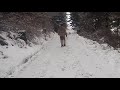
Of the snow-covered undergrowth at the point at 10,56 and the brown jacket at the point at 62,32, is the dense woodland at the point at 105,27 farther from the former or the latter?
the snow-covered undergrowth at the point at 10,56

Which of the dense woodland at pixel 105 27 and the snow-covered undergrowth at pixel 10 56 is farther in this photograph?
the dense woodland at pixel 105 27

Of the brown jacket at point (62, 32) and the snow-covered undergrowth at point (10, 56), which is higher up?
the brown jacket at point (62, 32)

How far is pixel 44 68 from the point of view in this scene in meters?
11.0

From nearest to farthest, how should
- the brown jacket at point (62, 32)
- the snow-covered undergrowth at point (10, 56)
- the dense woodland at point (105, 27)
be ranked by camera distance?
the snow-covered undergrowth at point (10, 56)
the dense woodland at point (105, 27)
the brown jacket at point (62, 32)

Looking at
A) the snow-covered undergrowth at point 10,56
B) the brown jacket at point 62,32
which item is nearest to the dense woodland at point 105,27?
the brown jacket at point 62,32

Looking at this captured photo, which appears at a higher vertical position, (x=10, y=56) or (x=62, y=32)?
(x=62, y=32)

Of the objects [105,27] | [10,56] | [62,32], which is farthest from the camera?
[105,27]

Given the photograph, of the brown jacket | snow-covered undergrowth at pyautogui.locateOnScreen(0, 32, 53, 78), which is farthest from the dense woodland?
snow-covered undergrowth at pyautogui.locateOnScreen(0, 32, 53, 78)

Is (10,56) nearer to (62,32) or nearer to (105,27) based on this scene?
(62,32)

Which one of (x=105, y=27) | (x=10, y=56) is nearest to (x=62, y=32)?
(x=105, y=27)
